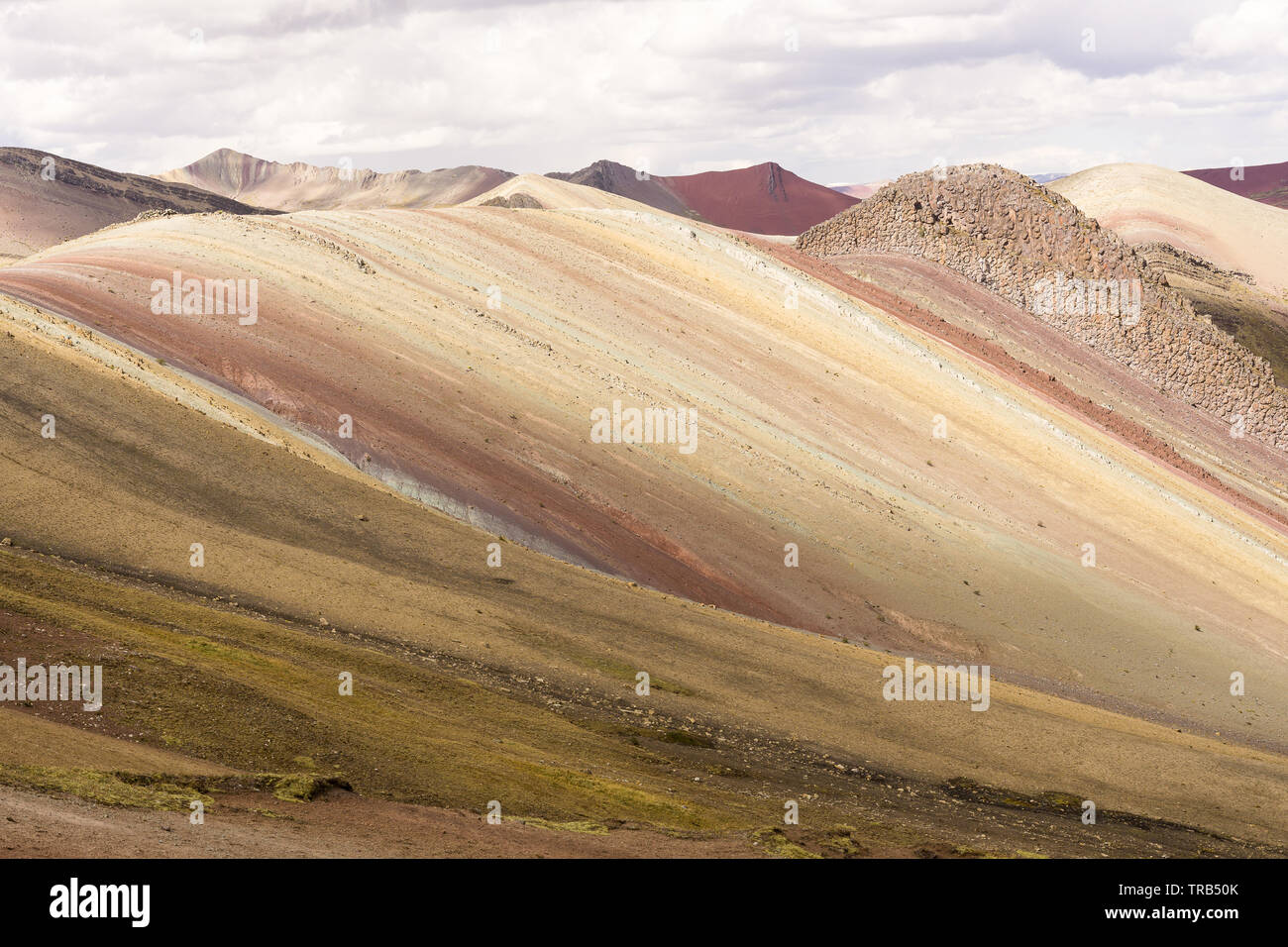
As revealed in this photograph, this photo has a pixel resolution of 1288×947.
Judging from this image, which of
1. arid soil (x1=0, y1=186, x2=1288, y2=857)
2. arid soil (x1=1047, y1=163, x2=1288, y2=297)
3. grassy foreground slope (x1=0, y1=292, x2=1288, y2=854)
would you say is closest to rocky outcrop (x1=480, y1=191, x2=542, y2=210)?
arid soil (x1=0, y1=186, x2=1288, y2=857)

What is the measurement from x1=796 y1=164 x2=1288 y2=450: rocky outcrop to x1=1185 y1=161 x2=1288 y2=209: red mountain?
12218 cm

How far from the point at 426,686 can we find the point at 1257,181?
635 feet

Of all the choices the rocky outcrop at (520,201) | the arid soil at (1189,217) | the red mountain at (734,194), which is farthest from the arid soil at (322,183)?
the arid soil at (1189,217)

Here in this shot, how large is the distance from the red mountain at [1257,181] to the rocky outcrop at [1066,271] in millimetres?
122176

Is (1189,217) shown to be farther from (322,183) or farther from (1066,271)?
(322,183)

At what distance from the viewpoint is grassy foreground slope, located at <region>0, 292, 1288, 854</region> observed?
19281 millimetres

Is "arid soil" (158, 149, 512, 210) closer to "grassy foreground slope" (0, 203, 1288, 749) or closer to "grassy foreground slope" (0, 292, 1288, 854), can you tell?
"grassy foreground slope" (0, 203, 1288, 749)

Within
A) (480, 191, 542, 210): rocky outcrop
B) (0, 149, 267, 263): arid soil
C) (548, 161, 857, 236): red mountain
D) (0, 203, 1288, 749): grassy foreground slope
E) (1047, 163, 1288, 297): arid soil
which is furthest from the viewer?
(548, 161, 857, 236): red mountain

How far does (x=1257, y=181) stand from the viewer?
18512 centimetres

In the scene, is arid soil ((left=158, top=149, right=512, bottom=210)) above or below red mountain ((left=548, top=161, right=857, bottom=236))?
above

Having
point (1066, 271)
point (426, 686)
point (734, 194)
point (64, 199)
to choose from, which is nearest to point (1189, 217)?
point (1066, 271)
